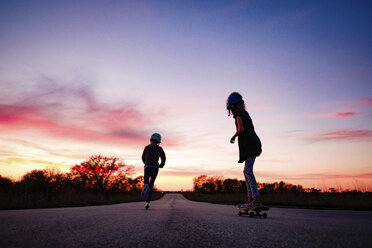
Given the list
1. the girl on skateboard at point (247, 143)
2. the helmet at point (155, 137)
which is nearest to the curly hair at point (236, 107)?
the girl on skateboard at point (247, 143)

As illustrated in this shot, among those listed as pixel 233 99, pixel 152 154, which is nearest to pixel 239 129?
pixel 233 99

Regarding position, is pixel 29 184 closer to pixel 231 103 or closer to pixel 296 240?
pixel 231 103

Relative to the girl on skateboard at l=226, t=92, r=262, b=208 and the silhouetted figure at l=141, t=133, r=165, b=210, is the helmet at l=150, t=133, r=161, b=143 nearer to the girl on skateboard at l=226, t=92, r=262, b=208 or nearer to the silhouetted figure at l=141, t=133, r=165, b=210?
the silhouetted figure at l=141, t=133, r=165, b=210

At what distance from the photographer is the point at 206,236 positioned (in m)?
2.40

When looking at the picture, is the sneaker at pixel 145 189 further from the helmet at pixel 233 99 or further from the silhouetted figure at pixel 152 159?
the helmet at pixel 233 99

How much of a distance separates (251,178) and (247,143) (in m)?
0.76

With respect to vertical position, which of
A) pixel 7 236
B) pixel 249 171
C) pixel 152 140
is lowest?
pixel 7 236

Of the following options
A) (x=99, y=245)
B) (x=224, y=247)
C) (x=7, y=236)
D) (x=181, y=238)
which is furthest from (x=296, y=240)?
(x=7, y=236)

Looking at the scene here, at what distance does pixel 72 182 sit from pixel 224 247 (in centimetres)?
3928

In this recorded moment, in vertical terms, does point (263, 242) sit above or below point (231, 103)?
below

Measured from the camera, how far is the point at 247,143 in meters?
5.26

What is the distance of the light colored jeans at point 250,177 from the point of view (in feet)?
16.7

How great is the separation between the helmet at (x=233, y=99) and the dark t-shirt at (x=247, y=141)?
27 centimetres

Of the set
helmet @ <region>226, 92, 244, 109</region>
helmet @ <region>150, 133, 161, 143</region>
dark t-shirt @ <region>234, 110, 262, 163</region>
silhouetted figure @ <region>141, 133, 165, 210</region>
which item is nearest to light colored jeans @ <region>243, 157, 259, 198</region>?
dark t-shirt @ <region>234, 110, 262, 163</region>
